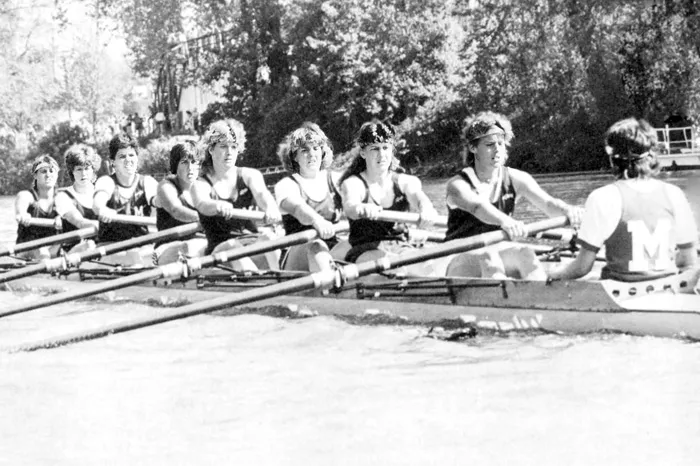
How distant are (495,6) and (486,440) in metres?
37.5

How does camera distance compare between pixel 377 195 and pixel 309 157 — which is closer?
pixel 377 195

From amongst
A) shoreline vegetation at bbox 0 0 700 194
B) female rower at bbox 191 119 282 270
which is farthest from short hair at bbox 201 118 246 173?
shoreline vegetation at bbox 0 0 700 194

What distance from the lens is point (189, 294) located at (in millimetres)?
12086

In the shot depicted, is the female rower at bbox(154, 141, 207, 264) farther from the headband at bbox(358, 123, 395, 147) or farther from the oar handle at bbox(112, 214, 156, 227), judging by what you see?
the headband at bbox(358, 123, 395, 147)

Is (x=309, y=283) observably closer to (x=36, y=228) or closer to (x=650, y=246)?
(x=650, y=246)

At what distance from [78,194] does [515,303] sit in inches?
269

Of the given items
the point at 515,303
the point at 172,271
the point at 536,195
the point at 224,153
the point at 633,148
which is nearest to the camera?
the point at 633,148

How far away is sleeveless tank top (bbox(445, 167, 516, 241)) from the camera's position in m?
9.62

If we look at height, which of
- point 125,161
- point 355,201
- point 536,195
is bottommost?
point 536,195

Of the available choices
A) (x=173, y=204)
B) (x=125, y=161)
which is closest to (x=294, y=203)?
(x=173, y=204)

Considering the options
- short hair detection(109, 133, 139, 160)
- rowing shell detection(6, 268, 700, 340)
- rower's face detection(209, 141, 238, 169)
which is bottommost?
rowing shell detection(6, 268, 700, 340)

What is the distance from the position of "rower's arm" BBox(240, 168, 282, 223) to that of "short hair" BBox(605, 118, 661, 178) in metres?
4.39

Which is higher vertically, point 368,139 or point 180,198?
point 368,139

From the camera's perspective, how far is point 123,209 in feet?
44.5
